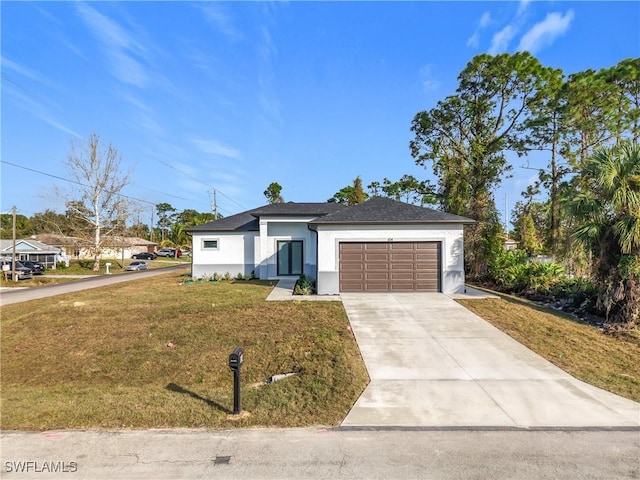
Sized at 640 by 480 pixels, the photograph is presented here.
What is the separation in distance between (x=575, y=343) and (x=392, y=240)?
748 cm

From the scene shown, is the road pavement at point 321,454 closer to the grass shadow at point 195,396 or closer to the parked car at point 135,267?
the grass shadow at point 195,396

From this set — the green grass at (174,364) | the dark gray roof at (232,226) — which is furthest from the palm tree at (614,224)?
the dark gray roof at (232,226)

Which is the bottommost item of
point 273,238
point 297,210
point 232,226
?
point 273,238

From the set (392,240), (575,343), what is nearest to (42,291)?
(392,240)

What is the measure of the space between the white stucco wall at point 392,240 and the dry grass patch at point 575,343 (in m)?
2.41

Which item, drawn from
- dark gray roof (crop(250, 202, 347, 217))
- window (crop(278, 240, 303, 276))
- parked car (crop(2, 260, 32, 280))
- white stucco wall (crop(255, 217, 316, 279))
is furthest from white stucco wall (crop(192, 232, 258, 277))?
parked car (crop(2, 260, 32, 280))

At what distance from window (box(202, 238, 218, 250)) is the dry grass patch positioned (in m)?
14.7

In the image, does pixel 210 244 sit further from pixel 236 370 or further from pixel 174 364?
pixel 236 370

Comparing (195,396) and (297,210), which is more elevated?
(297,210)

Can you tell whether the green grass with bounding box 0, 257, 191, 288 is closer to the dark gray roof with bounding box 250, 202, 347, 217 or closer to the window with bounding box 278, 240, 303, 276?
the dark gray roof with bounding box 250, 202, 347, 217

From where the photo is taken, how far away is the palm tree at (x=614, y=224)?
10.2 metres

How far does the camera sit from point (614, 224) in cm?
1056

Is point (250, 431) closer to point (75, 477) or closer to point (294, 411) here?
point (294, 411)

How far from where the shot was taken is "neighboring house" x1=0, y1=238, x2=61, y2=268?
37125 mm
